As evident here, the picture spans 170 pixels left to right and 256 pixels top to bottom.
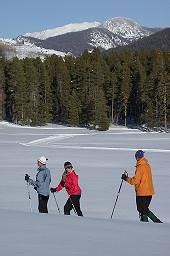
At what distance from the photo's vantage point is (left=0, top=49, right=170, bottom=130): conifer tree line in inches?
2625

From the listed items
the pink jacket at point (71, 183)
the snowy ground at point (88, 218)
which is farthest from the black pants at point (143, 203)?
the pink jacket at point (71, 183)

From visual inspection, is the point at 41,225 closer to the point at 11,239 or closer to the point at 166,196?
the point at 11,239

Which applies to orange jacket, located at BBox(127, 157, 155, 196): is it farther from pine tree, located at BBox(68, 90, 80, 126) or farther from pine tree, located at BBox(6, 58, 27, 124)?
pine tree, located at BBox(6, 58, 27, 124)

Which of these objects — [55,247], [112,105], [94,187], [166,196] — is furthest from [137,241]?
[112,105]

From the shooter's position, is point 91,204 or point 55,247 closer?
point 55,247

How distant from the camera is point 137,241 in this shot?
22.3 ft

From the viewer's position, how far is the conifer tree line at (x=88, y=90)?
66.7m

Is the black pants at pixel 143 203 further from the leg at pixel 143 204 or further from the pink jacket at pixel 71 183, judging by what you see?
the pink jacket at pixel 71 183

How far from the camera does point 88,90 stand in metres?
72.1

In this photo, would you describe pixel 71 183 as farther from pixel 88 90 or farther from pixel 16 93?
pixel 88 90

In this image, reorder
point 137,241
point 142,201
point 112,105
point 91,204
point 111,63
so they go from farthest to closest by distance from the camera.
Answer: point 111,63 < point 112,105 < point 91,204 < point 142,201 < point 137,241

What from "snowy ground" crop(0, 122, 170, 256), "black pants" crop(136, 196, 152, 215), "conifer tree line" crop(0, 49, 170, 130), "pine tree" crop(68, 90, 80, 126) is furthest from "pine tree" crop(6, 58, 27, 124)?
"black pants" crop(136, 196, 152, 215)

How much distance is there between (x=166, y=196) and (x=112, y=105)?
189 ft

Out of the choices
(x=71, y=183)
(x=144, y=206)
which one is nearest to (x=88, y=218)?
(x=144, y=206)
